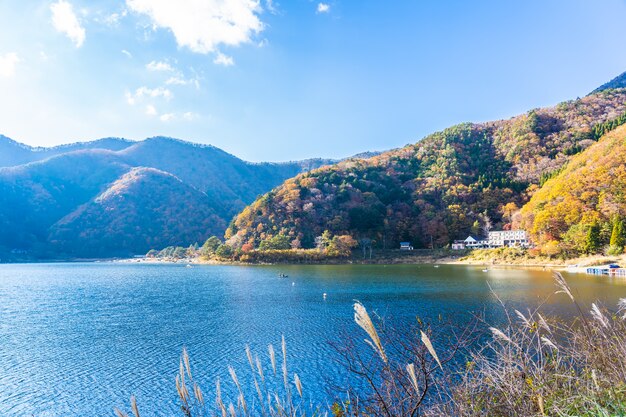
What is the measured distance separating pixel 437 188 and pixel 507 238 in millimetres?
20922

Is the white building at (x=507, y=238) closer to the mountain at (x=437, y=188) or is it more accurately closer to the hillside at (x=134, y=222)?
the mountain at (x=437, y=188)

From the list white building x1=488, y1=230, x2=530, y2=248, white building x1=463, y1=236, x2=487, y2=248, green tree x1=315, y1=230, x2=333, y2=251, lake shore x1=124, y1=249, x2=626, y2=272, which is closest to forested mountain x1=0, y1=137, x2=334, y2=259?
lake shore x1=124, y1=249, x2=626, y2=272

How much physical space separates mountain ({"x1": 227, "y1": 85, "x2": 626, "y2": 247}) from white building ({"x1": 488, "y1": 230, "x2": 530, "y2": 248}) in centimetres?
400

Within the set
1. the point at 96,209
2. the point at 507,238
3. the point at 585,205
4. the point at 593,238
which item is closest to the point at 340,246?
the point at 507,238

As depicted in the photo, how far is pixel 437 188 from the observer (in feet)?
302

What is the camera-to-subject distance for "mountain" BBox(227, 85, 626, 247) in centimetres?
8300

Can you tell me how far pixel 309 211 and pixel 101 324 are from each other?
6331 centimetres

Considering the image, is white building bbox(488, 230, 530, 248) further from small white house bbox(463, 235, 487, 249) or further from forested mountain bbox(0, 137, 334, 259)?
forested mountain bbox(0, 137, 334, 259)

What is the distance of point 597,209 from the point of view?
56.9 meters

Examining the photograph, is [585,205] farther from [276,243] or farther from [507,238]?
[276,243]

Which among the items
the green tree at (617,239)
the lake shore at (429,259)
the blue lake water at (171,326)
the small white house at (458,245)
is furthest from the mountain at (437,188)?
the blue lake water at (171,326)

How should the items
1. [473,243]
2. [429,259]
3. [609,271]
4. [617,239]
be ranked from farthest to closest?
[473,243], [429,259], [617,239], [609,271]

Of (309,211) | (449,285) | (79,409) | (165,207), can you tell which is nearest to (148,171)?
(165,207)

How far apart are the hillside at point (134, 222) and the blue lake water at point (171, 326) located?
83956 millimetres
